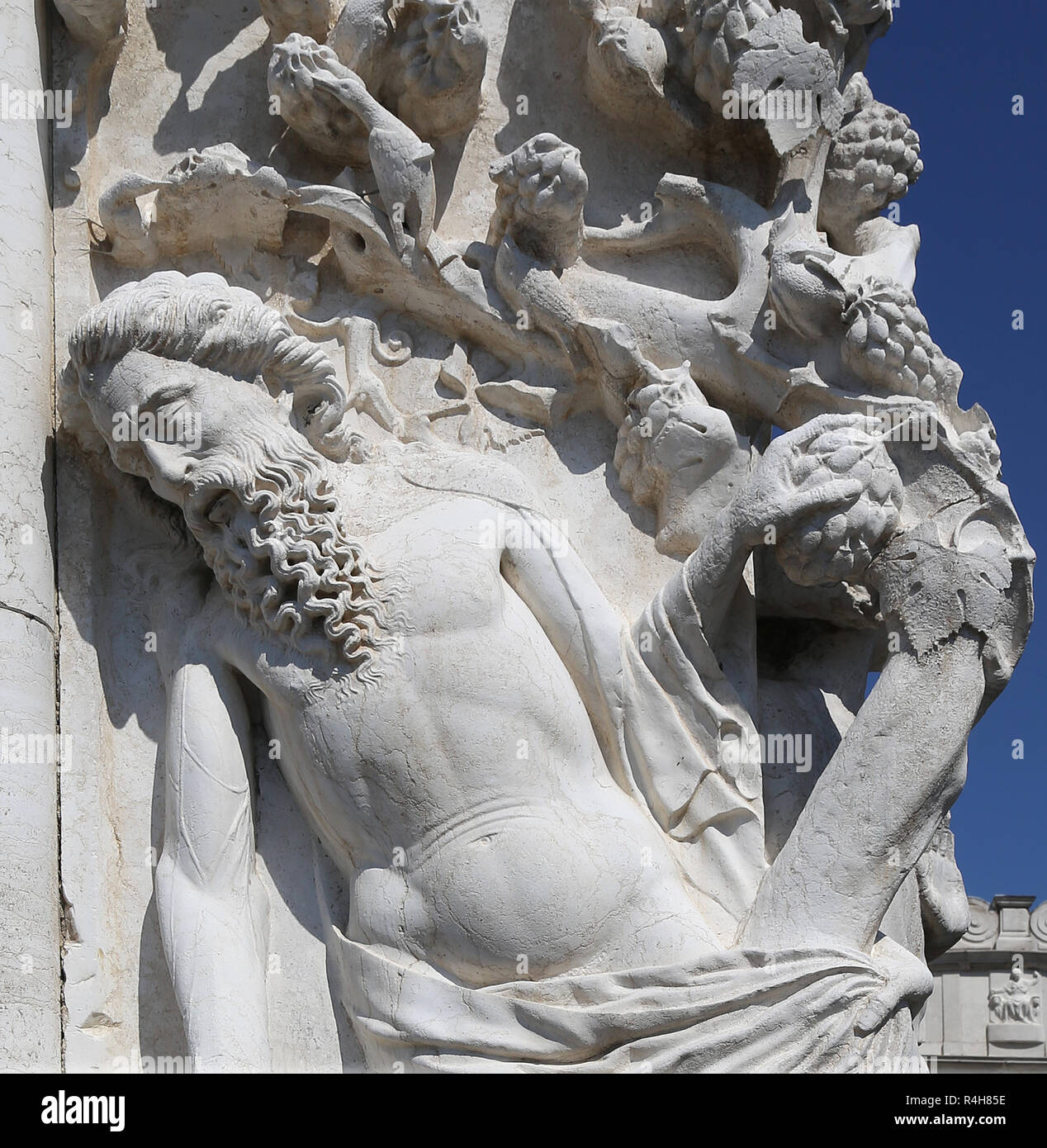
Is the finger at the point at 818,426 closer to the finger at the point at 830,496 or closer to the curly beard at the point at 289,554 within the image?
the finger at the point at 830,496

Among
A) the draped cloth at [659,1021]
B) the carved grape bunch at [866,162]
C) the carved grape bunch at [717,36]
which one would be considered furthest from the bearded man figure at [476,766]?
the carved grape bunch at [717,36]

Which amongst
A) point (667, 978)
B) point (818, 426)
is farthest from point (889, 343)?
point (667, 978)

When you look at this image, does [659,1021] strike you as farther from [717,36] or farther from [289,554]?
[717,36]

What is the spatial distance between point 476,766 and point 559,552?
0.70 m

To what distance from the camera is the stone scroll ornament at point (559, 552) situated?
4.95 meters

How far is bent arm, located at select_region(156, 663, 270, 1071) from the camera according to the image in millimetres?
4918

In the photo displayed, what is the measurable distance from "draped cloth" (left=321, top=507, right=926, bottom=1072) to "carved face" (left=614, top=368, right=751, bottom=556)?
0.36 meters

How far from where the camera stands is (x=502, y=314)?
5789mm

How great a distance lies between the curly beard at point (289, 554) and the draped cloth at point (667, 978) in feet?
1.87

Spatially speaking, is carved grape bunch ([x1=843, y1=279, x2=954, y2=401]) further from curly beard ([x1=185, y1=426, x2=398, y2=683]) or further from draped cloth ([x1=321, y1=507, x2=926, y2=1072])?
curly beard ([x1=185, y1=426, x2=398, y2=683])

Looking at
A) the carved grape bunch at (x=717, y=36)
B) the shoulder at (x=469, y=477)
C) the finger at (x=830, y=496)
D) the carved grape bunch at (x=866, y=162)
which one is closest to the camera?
the finger at (x=830, y=496)

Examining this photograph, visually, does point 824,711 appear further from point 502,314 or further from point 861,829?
point 502,314

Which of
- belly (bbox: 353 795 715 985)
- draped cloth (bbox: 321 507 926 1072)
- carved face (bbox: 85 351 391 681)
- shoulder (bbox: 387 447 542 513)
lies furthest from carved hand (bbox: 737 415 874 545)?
carved face (bbox: 85 351 391 681)

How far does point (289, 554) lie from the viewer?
16.6 feet
